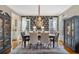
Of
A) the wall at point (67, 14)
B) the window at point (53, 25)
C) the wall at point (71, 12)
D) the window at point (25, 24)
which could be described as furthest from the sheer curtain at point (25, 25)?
the wall at point (71, 12)

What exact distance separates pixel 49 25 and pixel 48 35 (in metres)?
0.39

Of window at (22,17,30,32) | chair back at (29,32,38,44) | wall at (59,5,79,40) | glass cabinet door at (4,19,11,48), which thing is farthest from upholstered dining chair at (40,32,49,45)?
glass cabinet door at (4,19,11,48)

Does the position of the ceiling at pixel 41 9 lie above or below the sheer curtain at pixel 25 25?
above

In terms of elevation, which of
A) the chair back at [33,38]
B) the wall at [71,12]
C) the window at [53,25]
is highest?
the wall at [71,12]

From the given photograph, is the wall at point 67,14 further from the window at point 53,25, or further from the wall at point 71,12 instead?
the window at point 53,25

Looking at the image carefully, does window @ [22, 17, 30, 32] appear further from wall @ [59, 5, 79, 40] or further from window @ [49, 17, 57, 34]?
wall @ [59, 5, 79, 40]

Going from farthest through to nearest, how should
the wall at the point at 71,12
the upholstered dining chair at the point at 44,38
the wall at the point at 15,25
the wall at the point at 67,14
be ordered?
the upholstered dining chair at the point at 44,38
the wall at the point at 15,25
the wall at the point at 67,14
the wall at the point at 71,12

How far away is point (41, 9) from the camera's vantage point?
4.56 m

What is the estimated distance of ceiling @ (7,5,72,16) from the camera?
4.39 m

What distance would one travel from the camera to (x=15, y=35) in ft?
15.6

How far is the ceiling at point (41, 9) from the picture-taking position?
14.4 feet

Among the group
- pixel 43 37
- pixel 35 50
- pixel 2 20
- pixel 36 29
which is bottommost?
pixel 35 50
